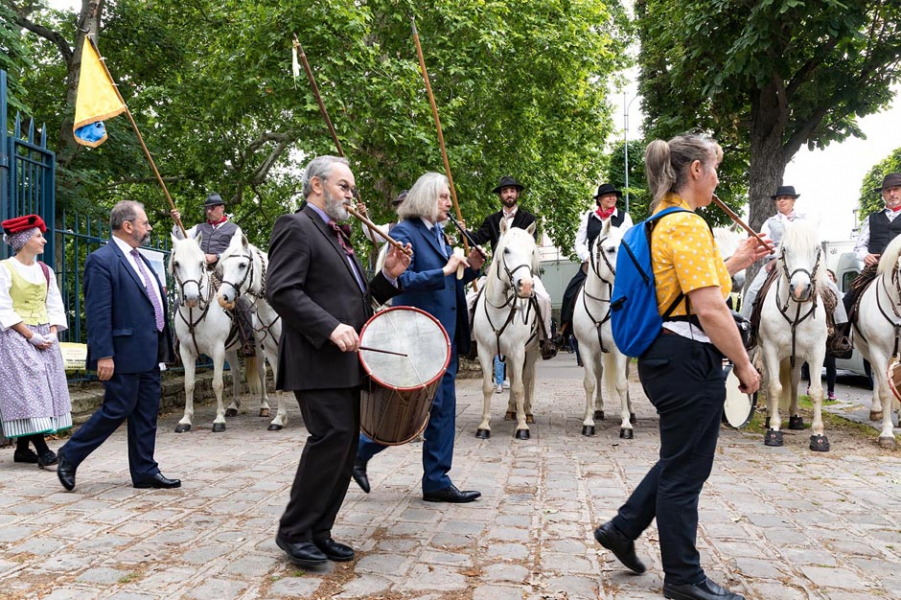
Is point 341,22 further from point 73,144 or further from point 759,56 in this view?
point 759,56

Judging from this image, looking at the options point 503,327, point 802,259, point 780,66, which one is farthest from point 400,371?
point 780,66

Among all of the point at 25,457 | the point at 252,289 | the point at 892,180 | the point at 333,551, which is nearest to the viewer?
the point at 333,551

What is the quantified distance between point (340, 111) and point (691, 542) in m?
11.7

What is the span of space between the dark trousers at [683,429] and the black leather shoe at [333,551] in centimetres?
162

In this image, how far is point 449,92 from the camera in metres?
16.2

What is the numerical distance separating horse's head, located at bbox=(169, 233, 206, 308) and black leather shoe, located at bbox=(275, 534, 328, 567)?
16.7ft

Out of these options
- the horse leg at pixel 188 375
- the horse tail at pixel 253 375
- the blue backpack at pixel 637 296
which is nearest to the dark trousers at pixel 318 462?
the blue backpack at pixel 637 296

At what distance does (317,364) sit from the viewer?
3.77 m

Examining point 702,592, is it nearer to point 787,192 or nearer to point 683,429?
point 683,429

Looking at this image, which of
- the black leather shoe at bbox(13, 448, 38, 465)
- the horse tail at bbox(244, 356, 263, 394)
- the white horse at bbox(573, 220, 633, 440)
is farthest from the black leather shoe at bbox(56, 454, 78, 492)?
the white horse at bbox(573, 220, 633, 440)

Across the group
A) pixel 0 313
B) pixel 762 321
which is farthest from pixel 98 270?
pixel 762 321

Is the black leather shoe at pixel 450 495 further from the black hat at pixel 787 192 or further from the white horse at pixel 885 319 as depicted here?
the black hat at pixel 787 192

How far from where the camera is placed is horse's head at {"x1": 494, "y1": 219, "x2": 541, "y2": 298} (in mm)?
7234

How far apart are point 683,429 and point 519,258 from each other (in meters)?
4.26
